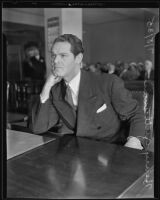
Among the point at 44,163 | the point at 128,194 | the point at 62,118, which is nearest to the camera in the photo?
the point at 128,194

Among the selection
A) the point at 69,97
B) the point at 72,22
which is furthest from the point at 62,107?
the point at 72,22

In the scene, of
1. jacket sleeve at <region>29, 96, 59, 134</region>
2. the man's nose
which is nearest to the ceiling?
the man's nose

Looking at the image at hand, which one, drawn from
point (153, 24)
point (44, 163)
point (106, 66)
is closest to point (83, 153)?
point (44, 163)

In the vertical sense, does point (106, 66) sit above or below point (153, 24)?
below

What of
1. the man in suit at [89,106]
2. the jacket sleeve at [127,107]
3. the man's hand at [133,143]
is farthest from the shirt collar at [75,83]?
the man's hand at [133,143]

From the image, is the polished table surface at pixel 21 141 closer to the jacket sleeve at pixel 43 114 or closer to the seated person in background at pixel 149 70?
the jacket sleeve at pixel 43 114

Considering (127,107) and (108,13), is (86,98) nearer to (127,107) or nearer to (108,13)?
(127,107)

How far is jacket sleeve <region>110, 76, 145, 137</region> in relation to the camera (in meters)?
0.68

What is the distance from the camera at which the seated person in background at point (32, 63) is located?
0.73 m

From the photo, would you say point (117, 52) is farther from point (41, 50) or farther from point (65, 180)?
point (65, 180)

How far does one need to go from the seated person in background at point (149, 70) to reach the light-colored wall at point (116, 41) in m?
0.04

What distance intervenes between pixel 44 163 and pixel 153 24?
18.0 inches

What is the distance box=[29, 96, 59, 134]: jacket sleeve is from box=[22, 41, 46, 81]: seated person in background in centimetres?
7

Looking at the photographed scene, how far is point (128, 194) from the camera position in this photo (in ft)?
1.74
